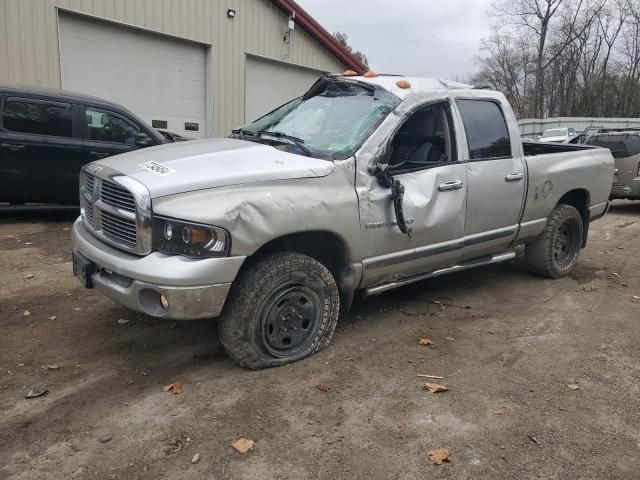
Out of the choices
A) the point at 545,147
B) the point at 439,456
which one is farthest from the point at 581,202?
the point at 439,456

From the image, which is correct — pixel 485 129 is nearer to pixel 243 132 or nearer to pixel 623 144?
pixel 243 132

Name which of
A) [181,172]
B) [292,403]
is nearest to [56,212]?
[181,172]

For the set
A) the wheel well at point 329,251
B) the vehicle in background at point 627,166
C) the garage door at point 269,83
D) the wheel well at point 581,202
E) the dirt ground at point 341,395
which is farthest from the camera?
the garage door at point 269,83

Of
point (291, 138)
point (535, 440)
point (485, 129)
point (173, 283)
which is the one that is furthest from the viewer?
point (485, 129)

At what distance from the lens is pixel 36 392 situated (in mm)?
3248

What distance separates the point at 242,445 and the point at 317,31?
13265 millimetres

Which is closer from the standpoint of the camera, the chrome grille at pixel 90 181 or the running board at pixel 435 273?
the chrome grille at pixel 90 181

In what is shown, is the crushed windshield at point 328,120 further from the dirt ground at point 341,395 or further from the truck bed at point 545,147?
the truck bed at point 545,147

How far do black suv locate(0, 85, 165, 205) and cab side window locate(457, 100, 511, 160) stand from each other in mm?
5478

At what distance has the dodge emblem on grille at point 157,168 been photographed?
3.29 m

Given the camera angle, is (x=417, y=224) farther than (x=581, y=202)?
No

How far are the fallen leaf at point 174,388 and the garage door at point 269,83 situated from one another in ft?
35.9

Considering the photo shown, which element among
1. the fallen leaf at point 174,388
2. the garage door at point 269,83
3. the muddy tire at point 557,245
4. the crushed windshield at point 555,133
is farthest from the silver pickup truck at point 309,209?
the crushed windshield at point 555,133

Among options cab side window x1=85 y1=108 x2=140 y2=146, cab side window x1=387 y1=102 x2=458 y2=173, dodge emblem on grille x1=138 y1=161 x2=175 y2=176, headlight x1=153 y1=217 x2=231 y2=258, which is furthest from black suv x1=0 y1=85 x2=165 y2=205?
headlight x1=153 y1=217 x2=231 y2=258
